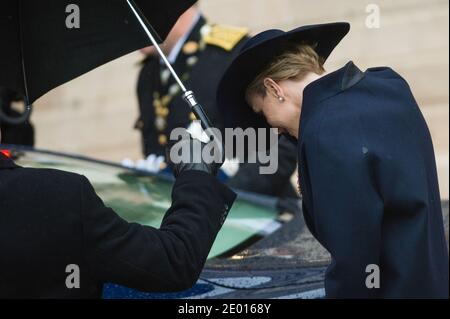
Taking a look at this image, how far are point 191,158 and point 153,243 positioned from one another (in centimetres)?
32

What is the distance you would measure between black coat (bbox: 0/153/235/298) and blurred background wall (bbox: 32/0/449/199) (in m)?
5.27

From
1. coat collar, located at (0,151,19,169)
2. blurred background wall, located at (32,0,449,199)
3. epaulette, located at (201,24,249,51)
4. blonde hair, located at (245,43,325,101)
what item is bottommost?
blurred background wall, located at (32,0,449,199)

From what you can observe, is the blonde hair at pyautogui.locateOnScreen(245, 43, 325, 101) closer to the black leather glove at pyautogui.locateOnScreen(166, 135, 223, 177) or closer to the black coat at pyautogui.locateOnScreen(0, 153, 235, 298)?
the black leather glove at pyautogui.locateOnScreen(166, 135, 223, 177)

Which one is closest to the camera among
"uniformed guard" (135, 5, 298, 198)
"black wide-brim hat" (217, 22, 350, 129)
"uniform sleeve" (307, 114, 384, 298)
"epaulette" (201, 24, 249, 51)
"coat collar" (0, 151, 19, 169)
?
"uniform sleeve" (307, 114, 384, 298)

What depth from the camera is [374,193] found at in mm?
2514

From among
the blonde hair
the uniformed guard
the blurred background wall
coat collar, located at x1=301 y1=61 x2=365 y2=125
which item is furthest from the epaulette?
the blurred background wall

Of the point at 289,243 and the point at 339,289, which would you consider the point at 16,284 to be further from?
the point at 289,243

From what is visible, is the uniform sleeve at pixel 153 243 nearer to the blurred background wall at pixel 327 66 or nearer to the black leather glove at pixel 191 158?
the black leather glove at pixel 191 158

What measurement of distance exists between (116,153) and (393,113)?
706 centimetres

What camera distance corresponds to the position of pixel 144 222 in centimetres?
367

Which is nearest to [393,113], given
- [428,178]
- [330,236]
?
[428,178]

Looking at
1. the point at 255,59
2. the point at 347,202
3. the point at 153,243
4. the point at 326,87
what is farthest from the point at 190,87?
the point at 347,202

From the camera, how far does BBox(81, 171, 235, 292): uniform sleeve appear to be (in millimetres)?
2559

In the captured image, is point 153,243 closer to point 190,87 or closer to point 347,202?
point 347,202
